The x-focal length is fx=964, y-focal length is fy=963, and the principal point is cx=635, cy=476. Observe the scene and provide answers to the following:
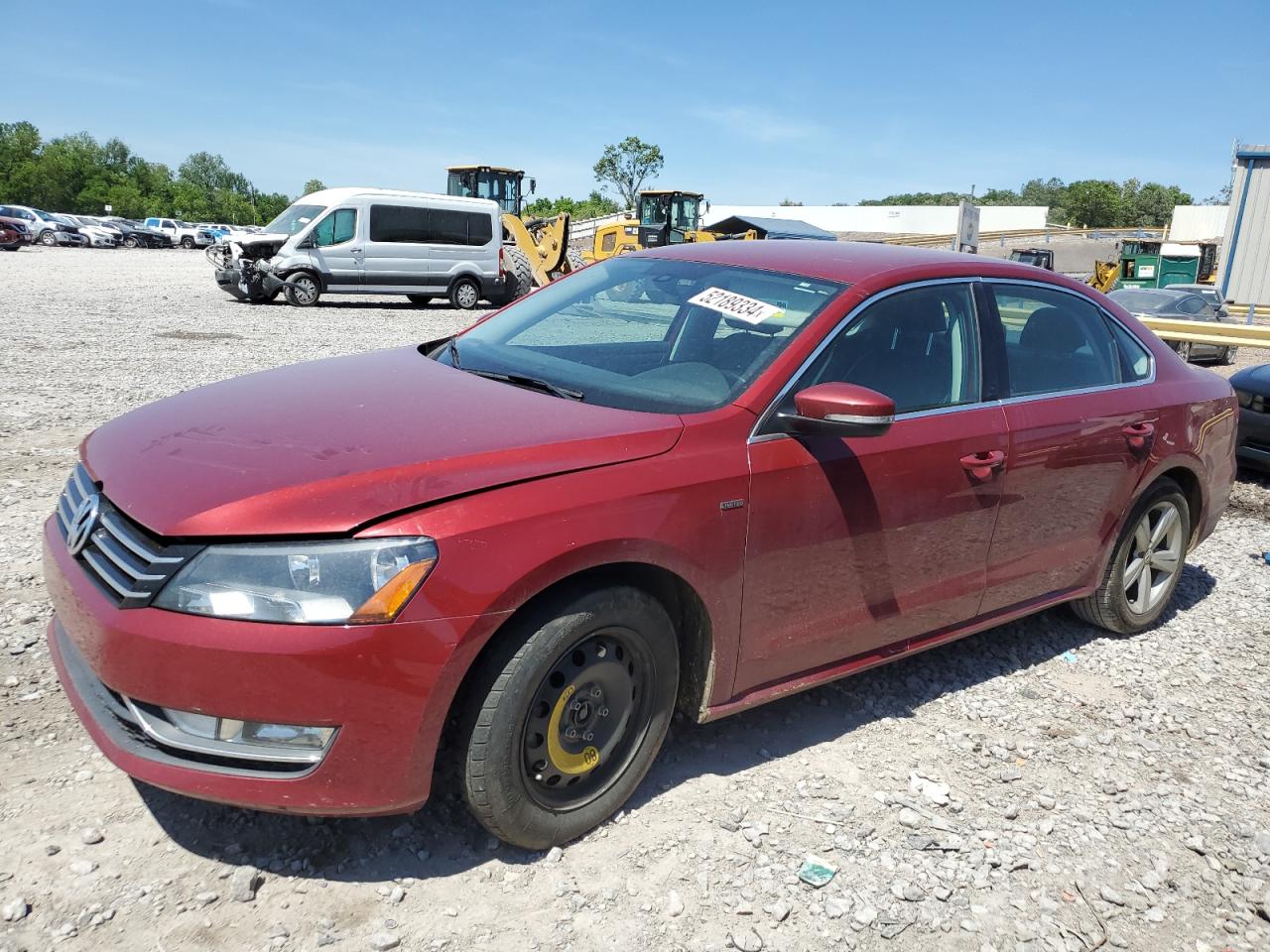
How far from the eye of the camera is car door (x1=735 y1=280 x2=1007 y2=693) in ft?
9.86

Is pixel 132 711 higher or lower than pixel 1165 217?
lower

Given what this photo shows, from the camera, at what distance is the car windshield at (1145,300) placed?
16.6 m

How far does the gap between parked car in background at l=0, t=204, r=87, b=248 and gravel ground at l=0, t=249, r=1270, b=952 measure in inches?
1949

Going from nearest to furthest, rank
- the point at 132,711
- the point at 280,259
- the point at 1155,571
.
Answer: the point at 132,711
the point at 1155,571
the point at 280,259

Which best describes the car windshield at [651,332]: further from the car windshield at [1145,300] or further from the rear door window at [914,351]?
the car windshield at [1145,300]

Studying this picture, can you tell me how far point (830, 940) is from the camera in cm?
254

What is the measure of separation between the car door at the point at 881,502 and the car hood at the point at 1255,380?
5056mm

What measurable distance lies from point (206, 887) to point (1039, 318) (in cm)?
366

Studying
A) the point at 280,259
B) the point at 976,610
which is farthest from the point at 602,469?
the point at 280,259

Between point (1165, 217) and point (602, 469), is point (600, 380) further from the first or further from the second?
point (1165, 217)

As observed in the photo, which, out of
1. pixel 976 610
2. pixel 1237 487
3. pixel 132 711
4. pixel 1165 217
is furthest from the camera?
pixel 1165 217

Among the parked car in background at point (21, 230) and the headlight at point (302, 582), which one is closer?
the headlight at point (302, 582)

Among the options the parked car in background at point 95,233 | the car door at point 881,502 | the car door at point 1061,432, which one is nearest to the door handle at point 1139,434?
the car door at point 1061,432

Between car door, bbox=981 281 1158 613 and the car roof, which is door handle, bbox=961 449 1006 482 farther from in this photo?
the car roof
